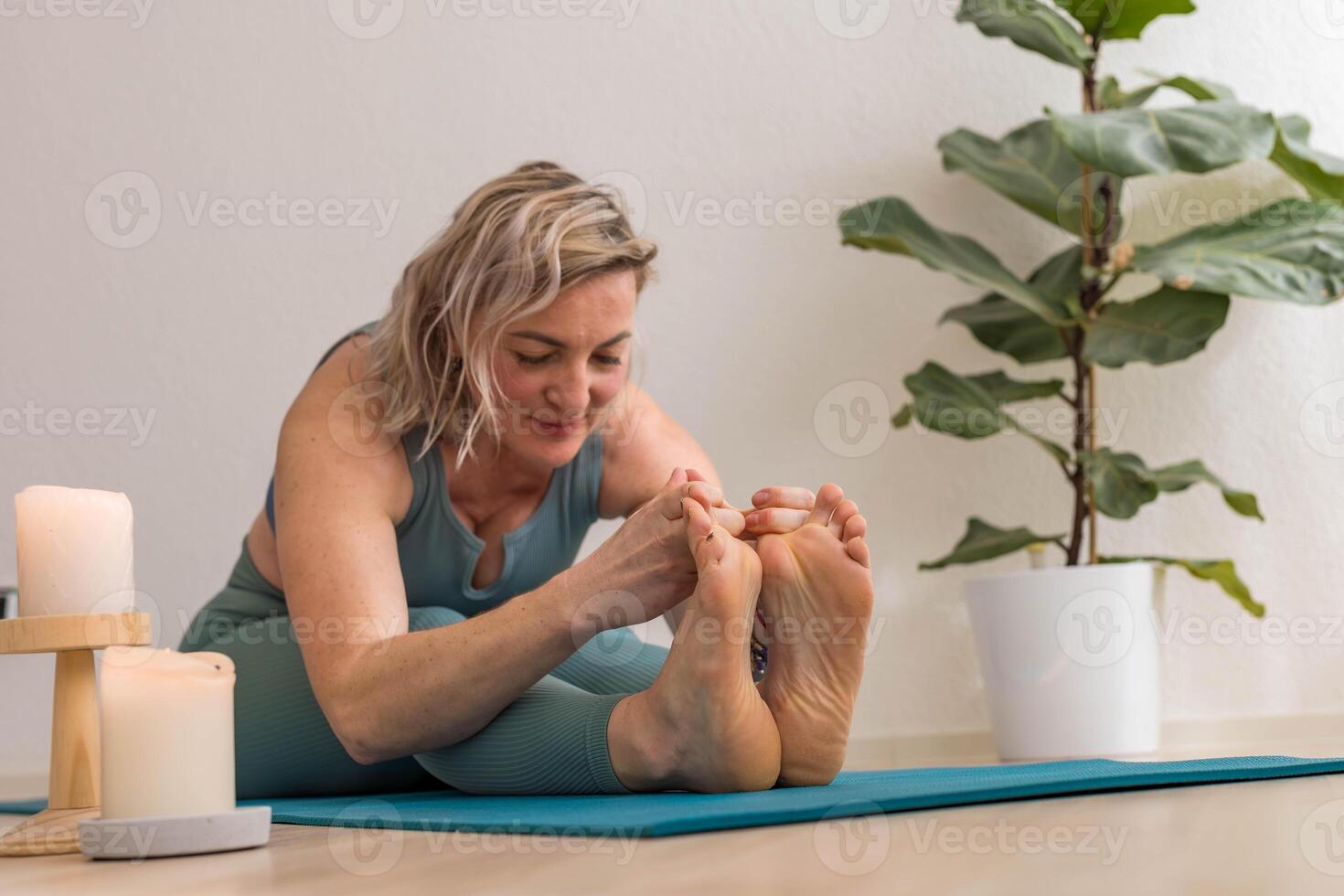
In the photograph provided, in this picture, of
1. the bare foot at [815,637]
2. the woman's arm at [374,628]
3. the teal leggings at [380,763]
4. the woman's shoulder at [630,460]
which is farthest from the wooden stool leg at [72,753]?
the woman's shoulder at [630,460]

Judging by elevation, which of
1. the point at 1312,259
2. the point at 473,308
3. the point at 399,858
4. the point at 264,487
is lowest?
the point at 399,858

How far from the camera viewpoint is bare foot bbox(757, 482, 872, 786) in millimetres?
1155

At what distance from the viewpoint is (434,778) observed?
1.47m

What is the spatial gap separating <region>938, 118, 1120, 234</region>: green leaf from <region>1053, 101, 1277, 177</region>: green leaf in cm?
20

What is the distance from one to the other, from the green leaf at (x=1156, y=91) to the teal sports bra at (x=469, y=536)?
1.30m

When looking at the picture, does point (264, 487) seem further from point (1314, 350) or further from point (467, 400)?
point (1314, 350)

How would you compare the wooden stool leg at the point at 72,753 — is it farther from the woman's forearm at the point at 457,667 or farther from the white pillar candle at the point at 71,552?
the woman's forearm at the point at 457,667

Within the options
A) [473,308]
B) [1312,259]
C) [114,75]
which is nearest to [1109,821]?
[473,308]

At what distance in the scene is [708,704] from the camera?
106cm

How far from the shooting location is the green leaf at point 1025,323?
2281 mm

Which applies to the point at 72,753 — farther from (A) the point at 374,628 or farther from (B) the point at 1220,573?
(B) the point at 1220,573

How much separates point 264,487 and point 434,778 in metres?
1.14

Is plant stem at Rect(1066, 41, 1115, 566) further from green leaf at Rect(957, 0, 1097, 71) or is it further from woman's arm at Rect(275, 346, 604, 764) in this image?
woman's arm at Rect(275, 346, 604, 764)

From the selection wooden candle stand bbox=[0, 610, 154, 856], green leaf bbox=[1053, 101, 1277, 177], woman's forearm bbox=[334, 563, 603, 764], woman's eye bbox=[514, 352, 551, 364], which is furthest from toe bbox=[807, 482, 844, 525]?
green leaf bbox=[1053, 101, 1277, 177]
